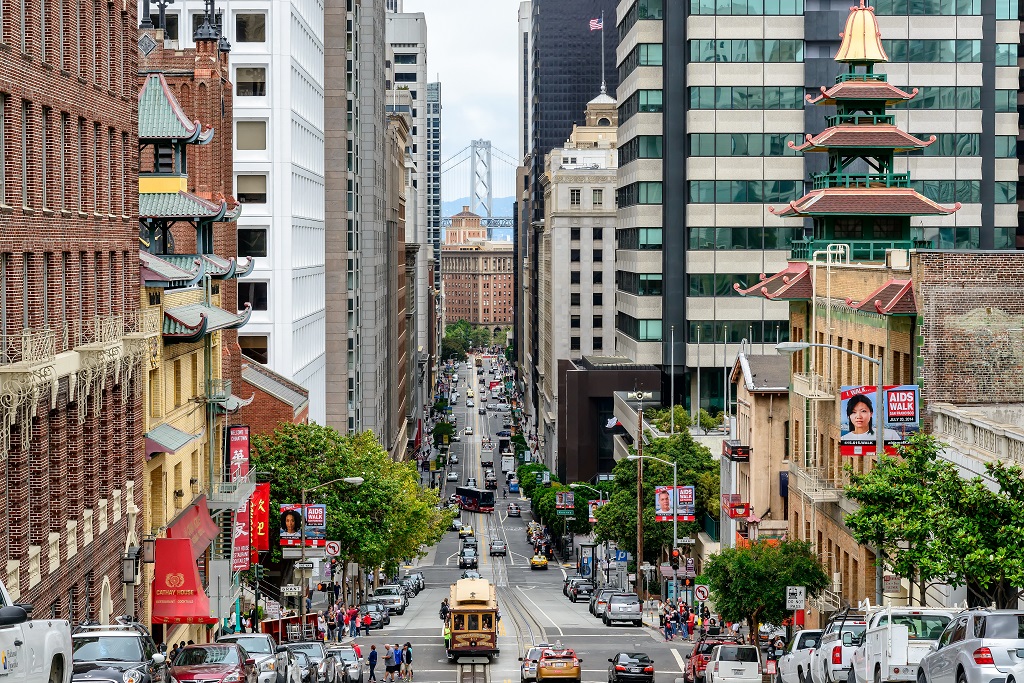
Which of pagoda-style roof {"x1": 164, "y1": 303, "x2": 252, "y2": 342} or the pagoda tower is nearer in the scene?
pagoda-style roof {"x1": 164, "y1": 303, "x2": 252, "y2": 342}

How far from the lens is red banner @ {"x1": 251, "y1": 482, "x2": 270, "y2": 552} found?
65750 millimetres

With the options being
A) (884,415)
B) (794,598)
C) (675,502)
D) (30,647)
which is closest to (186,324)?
(794,598)

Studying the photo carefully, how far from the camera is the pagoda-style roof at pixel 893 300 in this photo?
49.2 meters

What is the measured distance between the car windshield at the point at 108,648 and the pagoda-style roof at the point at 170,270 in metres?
21.9

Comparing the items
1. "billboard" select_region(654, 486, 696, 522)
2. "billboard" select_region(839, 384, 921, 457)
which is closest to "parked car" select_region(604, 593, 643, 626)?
"billboard" select_region(654, 486, 696, 522)

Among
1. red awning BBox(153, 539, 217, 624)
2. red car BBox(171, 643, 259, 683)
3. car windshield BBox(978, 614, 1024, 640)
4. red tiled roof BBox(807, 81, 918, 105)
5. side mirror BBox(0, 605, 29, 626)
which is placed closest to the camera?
side mirror BBox(0, 605, 29, 626)

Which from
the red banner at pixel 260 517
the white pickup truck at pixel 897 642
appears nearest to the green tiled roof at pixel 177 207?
the red banner at pixel 260 517

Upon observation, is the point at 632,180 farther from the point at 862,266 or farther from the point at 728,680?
the point at 728,680

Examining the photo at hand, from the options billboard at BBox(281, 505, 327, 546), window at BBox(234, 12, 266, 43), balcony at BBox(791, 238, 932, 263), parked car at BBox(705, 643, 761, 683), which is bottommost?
parked car at BBox(705, 643, 761, 683)

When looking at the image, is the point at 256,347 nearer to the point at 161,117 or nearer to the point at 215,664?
the point at 161,117

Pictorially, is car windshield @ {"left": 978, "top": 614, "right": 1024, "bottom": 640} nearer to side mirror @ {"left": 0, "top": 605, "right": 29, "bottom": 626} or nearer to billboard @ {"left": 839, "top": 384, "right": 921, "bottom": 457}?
side mirror @ {"left": 0, "top": 605, "right": 29, "bottom": 626}

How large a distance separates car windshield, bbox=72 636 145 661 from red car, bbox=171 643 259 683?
140 inches

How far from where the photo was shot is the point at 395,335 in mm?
172750

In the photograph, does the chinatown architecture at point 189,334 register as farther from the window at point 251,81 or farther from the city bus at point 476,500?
the city bus at point 476,500
